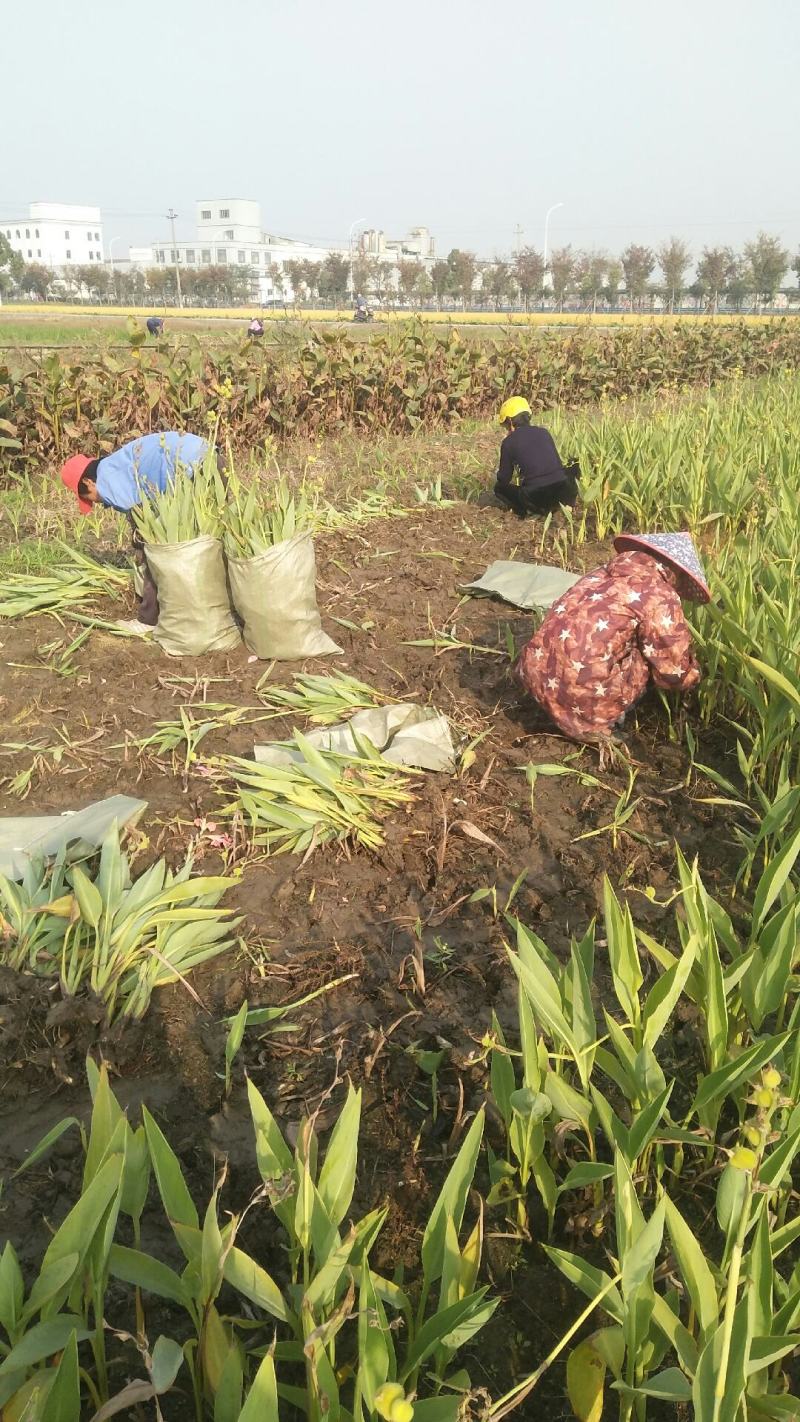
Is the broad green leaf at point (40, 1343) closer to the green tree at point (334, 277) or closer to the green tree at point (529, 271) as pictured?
the green tree at point (529, 271)

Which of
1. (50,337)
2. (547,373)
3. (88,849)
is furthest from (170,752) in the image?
(50,337)

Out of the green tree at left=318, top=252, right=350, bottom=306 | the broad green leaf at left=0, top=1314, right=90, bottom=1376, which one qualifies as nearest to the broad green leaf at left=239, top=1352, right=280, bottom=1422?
the broad green leaf at left=0, top=1314, right=90, bottom=1376

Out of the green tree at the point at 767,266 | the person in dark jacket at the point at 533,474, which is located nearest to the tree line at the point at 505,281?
the green tree at the point at 767,266

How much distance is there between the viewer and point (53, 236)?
105500 mm

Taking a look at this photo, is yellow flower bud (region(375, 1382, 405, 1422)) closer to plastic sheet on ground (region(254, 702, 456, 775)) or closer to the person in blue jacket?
plastic sheet on ground (region(254, 702, 456, 775))

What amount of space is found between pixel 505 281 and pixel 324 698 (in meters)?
59.1

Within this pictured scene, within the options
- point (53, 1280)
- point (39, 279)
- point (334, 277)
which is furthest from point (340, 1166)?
point (39, 279)

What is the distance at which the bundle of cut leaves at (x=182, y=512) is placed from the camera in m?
3.74

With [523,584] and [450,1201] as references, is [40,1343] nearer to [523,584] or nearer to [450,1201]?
[450,1201]

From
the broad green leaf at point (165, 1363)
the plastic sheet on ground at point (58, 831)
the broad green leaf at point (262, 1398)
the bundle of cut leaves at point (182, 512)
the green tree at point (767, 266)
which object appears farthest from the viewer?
the green tree at point (767, 266)

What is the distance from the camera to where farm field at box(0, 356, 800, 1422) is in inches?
45.0

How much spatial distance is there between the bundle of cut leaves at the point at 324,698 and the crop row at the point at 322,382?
200 centimetres

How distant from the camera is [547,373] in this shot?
11.5 meters

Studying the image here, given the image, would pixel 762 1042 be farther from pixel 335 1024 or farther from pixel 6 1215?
pixel 6 1215
